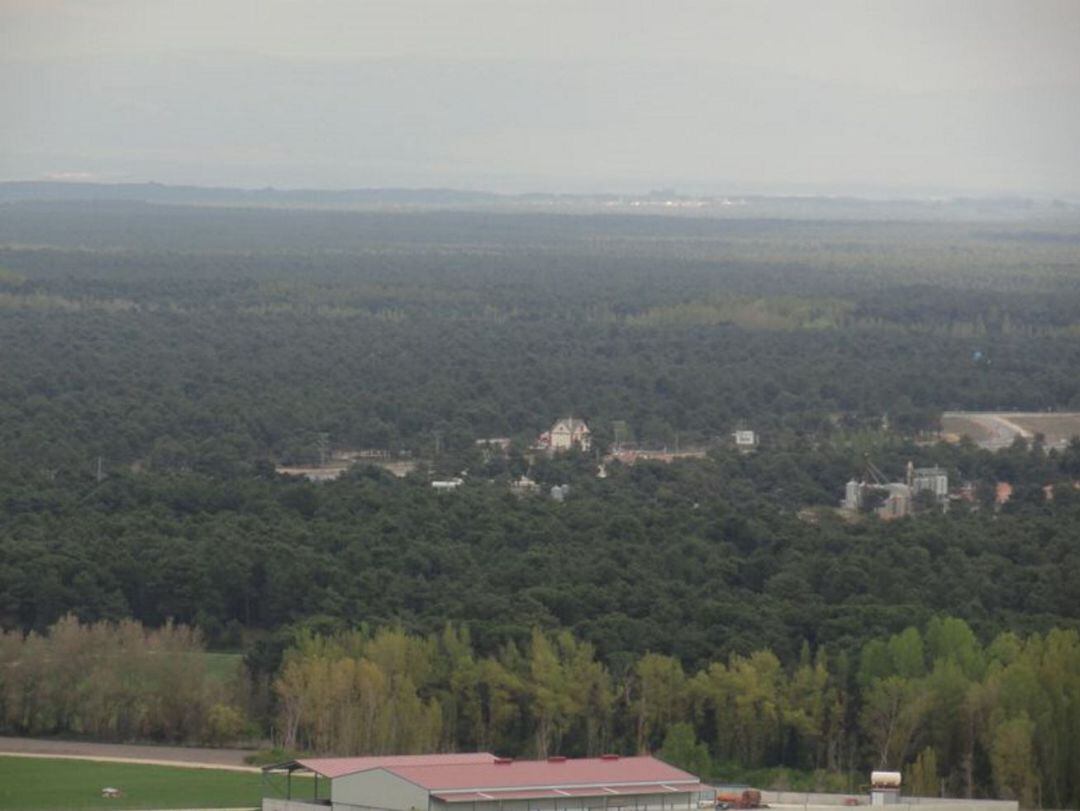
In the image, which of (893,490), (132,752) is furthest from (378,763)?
(893,490)

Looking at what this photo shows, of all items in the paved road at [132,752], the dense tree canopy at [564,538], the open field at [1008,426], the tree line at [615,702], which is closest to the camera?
the tree line at [615,702]

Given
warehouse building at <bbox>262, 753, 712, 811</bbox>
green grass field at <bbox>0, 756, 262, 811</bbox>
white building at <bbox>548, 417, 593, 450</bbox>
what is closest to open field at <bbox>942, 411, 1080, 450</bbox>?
white building at <bbox>548, 417, 593, 450</bbox>

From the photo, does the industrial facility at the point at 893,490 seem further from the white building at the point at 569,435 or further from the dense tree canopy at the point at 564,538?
the white building at the point at 569,435

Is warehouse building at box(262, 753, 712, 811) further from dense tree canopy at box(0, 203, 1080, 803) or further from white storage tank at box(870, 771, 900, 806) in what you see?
dense tree canopy at box(0, 203, 1080, 803)

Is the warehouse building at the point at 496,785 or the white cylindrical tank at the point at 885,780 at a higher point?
the warehouse building at the point at 496,785

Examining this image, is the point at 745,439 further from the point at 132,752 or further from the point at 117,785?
the point at 117,785

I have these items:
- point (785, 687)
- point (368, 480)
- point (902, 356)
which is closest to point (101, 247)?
point (902, 356)

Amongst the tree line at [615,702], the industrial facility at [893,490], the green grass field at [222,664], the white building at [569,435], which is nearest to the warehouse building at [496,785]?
the tree line at [615,702]
